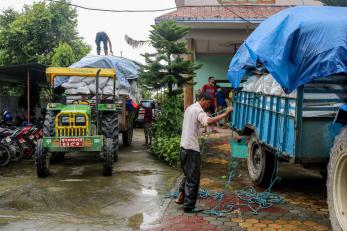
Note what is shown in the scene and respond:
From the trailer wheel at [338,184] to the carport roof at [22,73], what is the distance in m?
9.30

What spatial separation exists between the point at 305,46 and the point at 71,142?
16.2 feet

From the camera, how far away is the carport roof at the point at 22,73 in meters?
11.7

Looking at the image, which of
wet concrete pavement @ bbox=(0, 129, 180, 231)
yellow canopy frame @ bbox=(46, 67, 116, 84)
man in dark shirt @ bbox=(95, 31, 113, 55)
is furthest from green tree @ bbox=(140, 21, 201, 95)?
man in dark shirt @ bbox=(95, 31, 113, 55)

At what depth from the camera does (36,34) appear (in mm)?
22609

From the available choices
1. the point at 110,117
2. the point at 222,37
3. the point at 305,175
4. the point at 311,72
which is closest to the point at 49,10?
the point at 222,37

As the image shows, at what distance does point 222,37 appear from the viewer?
13.7 meters

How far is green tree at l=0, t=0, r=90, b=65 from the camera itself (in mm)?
22391

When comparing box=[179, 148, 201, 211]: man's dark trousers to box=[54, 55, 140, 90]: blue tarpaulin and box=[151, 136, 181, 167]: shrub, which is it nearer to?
box=[151, 136, 181, 167]: shrub

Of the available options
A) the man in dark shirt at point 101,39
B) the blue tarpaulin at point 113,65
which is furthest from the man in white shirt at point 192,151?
the man in dark shirt at point 101,39

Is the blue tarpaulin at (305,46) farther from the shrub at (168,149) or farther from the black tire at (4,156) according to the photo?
the black tire at (4,156)

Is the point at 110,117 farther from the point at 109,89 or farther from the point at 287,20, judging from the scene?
the point at 287,20

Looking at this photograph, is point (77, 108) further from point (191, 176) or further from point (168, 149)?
point (191, 176)

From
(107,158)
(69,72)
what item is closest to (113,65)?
(69,72)

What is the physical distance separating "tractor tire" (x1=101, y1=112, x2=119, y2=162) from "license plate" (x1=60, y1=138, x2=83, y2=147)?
153 cm
